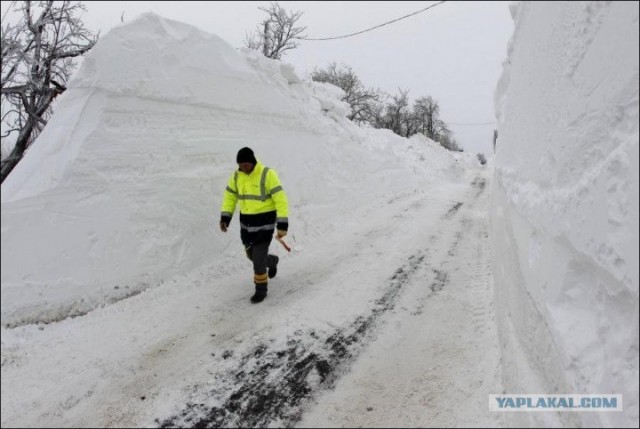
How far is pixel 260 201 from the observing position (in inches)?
197

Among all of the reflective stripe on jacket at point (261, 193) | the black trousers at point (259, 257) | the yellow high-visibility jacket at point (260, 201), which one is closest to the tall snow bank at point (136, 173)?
the black trousers at point (259, 257)

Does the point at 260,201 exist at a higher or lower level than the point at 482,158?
lower

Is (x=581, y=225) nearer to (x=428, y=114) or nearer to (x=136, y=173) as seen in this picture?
(x=136, y=173)

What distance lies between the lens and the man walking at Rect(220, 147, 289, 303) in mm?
4938

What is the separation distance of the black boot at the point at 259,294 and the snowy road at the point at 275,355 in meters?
0.14

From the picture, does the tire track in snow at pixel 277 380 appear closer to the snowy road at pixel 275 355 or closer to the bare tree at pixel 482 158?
the snowy road at pixel 275 355

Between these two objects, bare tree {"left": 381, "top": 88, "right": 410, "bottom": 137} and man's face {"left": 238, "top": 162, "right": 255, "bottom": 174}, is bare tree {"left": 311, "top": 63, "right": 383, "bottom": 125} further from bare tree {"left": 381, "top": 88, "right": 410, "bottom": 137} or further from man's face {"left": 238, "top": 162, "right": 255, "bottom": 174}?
man's face {"left": 238, "top": 162, "right": 255, "bottom": 174}

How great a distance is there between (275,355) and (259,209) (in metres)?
1.85

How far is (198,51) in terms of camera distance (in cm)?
679

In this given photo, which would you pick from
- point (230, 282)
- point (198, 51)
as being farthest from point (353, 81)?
point (230, 282)

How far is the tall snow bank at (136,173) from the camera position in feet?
14.2

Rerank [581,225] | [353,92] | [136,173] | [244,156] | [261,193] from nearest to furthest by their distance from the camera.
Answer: [581,225], [244,156], [261,193], [136,173], [353,92]

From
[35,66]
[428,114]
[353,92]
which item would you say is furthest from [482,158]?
[35,66]

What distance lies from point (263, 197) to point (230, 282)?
1368 mm
